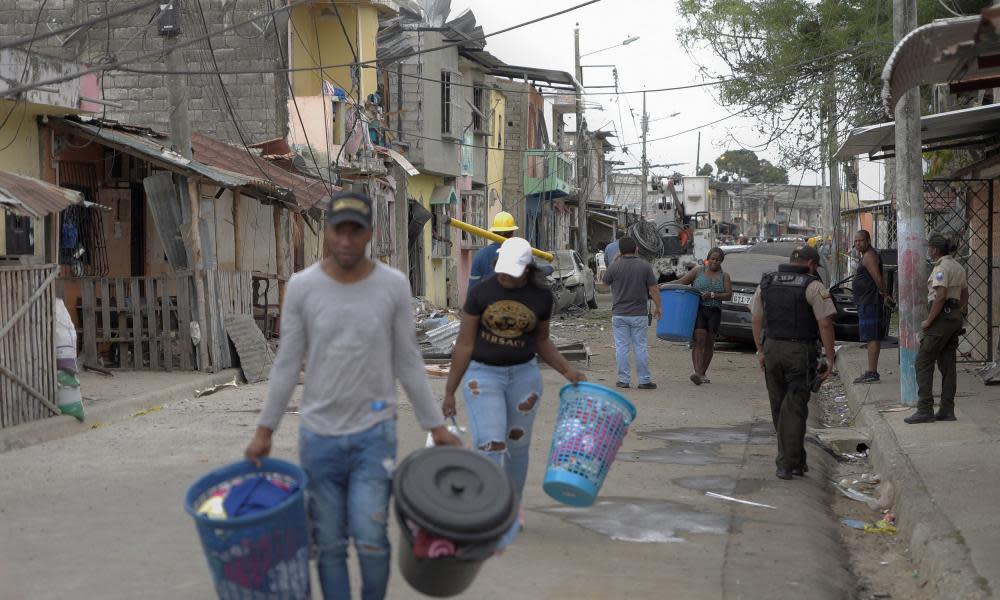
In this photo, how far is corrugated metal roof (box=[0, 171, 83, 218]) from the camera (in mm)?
10617

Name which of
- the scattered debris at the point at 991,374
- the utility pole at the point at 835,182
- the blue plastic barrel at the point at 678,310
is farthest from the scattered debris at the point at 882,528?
the utility pole at the point at 835,182

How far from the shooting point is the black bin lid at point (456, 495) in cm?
431

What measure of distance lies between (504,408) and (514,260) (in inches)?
32.2

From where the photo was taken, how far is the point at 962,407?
12.1 metres

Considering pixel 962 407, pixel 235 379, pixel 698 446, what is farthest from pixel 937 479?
pixel 235 379

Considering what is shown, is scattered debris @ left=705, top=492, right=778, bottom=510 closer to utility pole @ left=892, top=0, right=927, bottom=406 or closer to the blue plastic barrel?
utility pole @ left=892, top=0, right=927, bottom=406

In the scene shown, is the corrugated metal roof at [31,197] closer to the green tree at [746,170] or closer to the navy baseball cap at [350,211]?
the navy baseball cap at [350,211]

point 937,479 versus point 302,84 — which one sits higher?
point 302,84

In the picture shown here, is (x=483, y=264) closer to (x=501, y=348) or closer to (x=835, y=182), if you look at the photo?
(x=501, y=348)

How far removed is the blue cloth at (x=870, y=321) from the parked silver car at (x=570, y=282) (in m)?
15.9

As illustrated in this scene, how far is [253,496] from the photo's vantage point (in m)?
4.43

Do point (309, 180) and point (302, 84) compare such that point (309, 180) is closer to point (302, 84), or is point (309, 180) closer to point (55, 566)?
point (302, 84)

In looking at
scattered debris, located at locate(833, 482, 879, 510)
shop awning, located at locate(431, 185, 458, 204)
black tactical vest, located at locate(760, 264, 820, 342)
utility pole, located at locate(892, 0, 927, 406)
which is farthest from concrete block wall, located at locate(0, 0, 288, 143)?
scattered debris, located at locate(833, 482, 879, 510)

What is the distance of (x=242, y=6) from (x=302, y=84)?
244 cm
